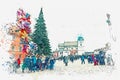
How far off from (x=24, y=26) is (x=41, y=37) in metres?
0.10

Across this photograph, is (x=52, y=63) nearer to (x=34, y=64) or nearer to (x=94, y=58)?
(x=34, y=64)

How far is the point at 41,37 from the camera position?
74.4 inches

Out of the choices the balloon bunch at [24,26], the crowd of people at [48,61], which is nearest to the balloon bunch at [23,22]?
the balloon bunch at [24,26]

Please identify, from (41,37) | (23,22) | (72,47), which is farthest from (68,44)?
(23,22)

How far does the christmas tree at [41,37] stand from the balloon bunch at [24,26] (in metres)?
0.04

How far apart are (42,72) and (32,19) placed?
25 centimetres

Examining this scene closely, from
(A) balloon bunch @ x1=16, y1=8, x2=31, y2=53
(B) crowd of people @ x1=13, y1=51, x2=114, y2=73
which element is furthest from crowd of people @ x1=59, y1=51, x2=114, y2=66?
(A) balloon bunch @ x1=16, y1=8, x2=31, y2=53

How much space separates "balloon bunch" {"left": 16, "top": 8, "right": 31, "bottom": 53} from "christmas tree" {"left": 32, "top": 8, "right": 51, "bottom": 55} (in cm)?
4

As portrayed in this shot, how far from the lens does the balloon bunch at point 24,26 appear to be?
6.23 ft

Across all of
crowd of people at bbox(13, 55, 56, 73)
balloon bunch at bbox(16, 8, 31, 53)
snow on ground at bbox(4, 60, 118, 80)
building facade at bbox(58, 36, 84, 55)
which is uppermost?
balloon bunch at bbox(16, 8, 31, 53)

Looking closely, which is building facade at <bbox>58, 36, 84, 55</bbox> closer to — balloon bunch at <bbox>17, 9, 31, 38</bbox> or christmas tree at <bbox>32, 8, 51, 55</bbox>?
christmas tree at <bbox>32, 8, 51, 55</bbox>

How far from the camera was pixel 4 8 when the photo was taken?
1911 mm

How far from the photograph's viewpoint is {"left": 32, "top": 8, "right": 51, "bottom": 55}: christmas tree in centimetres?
189

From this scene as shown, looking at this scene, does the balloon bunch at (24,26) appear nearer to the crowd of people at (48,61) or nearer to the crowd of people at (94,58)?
the crowd of people at (48,61)
